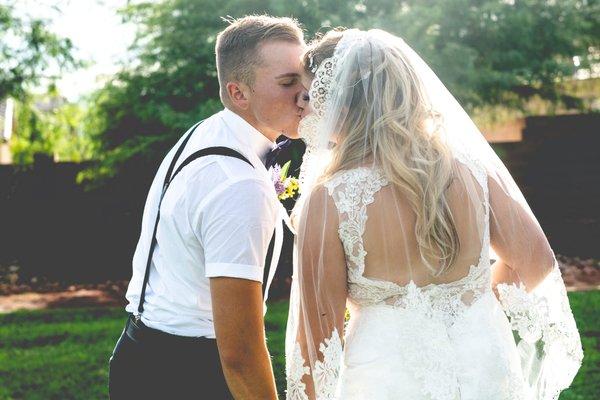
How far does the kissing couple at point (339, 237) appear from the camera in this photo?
2305mm

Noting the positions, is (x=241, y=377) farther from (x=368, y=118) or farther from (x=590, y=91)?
(x=590, y=91)

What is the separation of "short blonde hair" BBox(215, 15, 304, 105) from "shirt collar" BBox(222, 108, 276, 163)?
0.34 feet

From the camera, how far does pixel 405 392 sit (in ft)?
8.13

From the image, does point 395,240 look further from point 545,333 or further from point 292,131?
point 545,333

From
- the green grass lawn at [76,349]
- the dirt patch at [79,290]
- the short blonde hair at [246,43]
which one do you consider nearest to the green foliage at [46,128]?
the dirt patch at [79,290]

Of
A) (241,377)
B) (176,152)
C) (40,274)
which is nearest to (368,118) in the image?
(176,152)

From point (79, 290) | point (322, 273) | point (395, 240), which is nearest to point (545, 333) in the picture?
point (395, 240)

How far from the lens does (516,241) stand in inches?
102

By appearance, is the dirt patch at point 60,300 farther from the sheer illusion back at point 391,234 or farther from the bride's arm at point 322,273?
the sheer illusion back at point 391,234

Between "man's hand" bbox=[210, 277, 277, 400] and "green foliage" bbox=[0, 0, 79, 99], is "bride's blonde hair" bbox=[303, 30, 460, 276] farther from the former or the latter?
"green foliage" bbox=[0, 0, 79, 99]

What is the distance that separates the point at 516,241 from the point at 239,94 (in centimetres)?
103

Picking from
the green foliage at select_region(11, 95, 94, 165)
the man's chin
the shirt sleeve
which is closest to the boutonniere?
the man's chin

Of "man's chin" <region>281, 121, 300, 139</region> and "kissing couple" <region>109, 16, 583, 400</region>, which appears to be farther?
"man's chin" <region>281, 121, 300, 139</region>

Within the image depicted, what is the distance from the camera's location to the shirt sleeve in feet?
7.11
